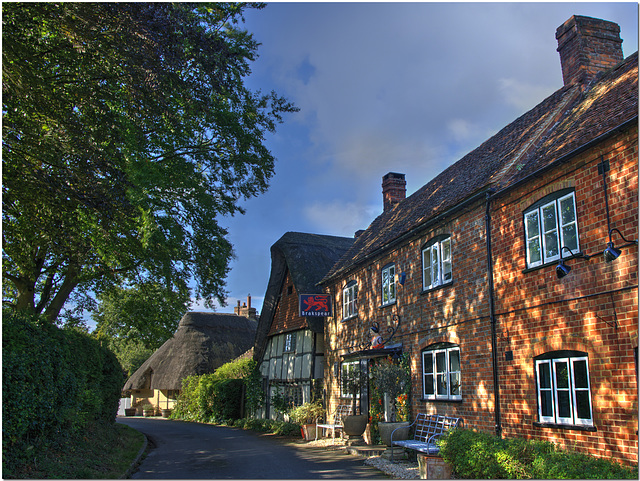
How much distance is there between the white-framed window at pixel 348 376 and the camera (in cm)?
1702

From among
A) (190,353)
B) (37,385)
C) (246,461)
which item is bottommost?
(246,461)

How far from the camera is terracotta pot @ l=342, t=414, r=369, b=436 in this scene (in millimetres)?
16297

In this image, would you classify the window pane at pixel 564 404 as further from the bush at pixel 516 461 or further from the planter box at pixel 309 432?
the planter box at pixel 309 432

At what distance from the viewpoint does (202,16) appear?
13672 mm

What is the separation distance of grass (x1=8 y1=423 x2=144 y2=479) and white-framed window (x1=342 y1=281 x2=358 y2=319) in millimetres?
8513

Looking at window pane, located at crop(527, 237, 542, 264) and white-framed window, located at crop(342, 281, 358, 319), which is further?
white-framed window, located at crop(342, 281, 358, 319)

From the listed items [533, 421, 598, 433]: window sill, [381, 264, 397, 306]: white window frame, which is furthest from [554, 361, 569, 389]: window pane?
[381, 264, 397, 306]: white window frame

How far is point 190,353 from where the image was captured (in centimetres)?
3881

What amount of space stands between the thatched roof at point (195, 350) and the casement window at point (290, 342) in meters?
14.5

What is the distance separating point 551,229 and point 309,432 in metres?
12.4

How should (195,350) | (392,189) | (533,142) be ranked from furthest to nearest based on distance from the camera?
(195,350) < (392,189) < (533,142)

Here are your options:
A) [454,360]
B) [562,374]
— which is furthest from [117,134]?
[562,374]

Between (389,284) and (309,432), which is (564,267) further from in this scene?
(309,432)

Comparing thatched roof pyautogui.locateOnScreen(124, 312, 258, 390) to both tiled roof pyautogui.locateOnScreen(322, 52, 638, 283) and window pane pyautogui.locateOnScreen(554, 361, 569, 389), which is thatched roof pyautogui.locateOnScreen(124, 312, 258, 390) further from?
window pane pyautogui.locateOnScreen(554, 361, 569, 389)
